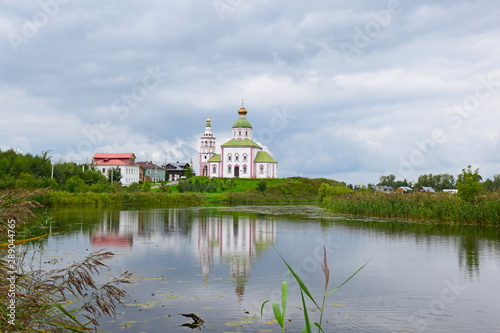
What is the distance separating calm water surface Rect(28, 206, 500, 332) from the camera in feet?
24.7

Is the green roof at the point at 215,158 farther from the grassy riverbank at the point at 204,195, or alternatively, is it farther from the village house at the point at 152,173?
the village house at the point at 152,173

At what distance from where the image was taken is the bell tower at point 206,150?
10631cm

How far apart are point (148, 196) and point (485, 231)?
3780 cm

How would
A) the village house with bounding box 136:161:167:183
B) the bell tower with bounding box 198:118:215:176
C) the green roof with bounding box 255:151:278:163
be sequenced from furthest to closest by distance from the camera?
the village house with bounding box 136:161:167:183, the bell tower with bounding box 198:118:215:176, the green roof with bounding box 255:151:278:163

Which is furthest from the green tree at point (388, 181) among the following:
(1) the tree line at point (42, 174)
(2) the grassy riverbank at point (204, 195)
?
A: (1) the tree line at point (42, 174)

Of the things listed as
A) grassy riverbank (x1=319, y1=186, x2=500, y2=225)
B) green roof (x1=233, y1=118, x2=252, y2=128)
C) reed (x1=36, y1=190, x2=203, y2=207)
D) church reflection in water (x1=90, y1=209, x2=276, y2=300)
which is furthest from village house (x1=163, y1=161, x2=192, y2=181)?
church reflection in water (x1=90, y1=209, x2=276, y2=300)

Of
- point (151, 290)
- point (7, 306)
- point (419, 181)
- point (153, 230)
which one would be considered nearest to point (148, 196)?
point (153, 230)

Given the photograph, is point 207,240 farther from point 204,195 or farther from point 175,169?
point 175,169

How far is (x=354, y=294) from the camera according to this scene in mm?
9445

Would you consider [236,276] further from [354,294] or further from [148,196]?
[148,196]

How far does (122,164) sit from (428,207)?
3209 inches

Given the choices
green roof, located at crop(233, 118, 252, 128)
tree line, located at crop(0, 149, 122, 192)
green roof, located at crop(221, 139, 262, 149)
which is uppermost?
green roof, located at crop(233, 118, 252, 128)

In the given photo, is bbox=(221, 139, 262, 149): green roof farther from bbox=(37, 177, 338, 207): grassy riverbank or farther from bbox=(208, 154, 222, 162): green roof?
bbox=(37, 177, 338, 207): grassy riverbank

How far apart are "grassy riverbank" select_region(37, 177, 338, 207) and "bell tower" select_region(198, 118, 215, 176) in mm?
11829
